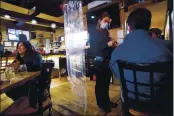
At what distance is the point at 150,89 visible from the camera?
0.94 m

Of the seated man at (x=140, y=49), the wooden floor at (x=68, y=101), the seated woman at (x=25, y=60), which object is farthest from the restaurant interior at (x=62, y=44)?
the seated man at (x=140, y=49)

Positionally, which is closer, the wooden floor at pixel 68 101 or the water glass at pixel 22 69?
the water glass at pixel 22 69

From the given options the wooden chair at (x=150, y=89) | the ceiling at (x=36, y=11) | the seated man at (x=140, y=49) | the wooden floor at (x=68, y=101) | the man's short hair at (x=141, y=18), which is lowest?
the wooden floor at (x=68, y=101)

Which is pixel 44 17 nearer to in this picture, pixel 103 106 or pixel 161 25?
pixel 161 25

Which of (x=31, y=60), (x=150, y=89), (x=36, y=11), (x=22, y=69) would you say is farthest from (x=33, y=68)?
(x=36, y=11)

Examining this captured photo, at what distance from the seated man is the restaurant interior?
356mm

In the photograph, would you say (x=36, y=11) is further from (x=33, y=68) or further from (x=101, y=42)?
(x=101, y=42)

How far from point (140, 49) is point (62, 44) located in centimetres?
274

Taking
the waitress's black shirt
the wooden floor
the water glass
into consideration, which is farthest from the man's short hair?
the wooden floor

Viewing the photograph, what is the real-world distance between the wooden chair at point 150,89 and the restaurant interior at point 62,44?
0.06 m

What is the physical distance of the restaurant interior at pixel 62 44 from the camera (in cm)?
183

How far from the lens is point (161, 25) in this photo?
375cm

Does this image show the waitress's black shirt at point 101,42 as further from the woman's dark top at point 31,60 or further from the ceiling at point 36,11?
the ceiling at point 36,11

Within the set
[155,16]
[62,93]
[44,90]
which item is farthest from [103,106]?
[155,16]
